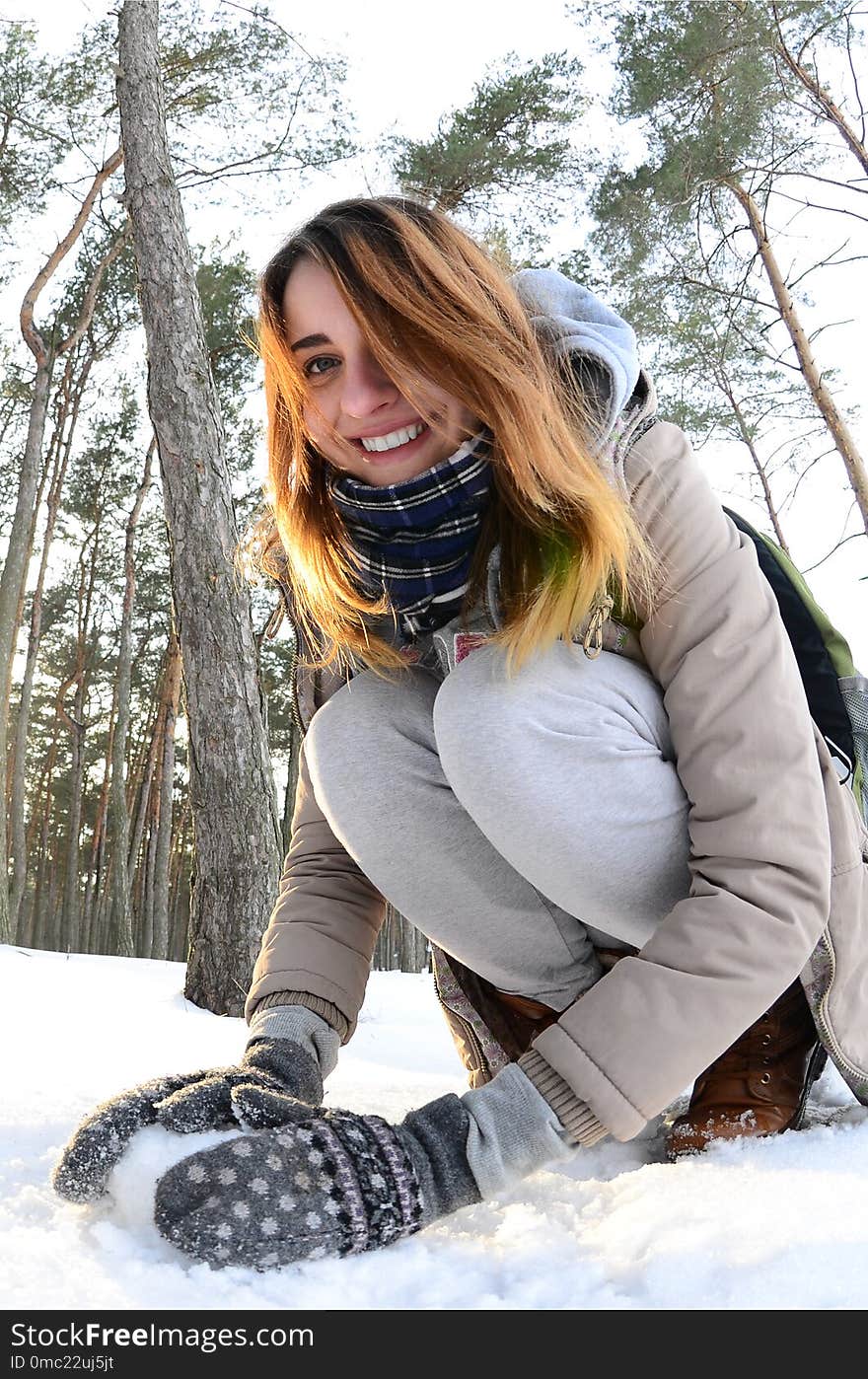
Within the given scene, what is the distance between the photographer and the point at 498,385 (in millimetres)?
1121

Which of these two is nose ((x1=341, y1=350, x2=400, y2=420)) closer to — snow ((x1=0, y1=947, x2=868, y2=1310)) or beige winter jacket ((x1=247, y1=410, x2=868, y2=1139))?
beige winter jacket ((x1=247, y1=410, x2=868, y2=1139))

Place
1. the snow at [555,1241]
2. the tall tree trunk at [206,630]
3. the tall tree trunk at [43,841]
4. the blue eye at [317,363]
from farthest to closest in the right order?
the tall tree trunk at [43,841], the tall tree trunk at [206,630], the blue eye at [317,363], the snow at [555,1241]

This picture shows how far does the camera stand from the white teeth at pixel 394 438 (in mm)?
1204

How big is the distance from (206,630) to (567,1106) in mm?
3063

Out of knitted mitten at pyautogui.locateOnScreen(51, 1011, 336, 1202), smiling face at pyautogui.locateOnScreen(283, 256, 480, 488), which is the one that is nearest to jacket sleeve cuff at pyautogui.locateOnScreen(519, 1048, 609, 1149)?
knitted mitten at pyautogui.locateOnScreen(51, 1011, 336, 1202)

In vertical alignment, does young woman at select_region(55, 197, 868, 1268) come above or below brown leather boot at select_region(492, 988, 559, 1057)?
above

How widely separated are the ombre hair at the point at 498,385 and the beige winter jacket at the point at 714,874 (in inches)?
3.1

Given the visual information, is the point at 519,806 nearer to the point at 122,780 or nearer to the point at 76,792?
the point at 122,780

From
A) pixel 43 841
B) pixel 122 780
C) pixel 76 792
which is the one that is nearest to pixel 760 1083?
pixel 122 780

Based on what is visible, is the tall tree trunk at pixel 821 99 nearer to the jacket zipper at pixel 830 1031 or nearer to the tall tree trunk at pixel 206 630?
the tall tree trunk at pixel 206 630

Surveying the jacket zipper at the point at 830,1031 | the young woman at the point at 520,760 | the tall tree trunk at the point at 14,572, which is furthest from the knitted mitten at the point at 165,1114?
the tall tree trunk at the point at 14,572

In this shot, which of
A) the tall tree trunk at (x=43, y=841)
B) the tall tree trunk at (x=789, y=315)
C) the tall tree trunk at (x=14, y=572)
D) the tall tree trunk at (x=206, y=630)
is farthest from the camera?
the tall tree trunk at (x=43, y=841)

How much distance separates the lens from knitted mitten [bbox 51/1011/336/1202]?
97 cm

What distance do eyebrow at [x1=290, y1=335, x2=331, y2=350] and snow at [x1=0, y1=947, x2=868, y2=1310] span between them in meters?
0.87
